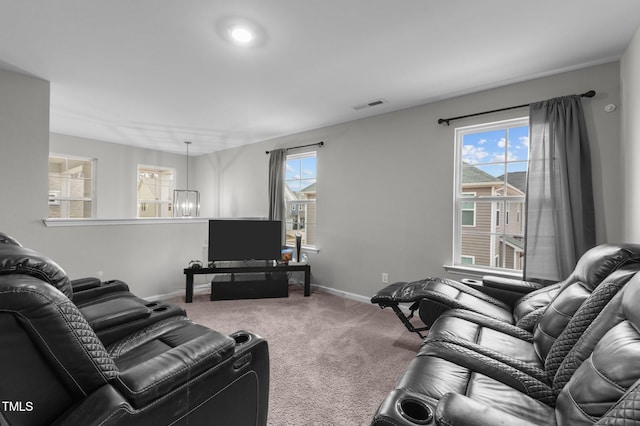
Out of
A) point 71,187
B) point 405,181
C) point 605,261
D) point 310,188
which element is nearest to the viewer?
point 605,261

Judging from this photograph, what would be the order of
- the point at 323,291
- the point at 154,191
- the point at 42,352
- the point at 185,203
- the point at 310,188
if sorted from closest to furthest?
the point at 42,352
the point at 323,291
the point at 310,188
the point at 185,203
the point at 154,191

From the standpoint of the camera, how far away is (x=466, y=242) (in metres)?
3.31

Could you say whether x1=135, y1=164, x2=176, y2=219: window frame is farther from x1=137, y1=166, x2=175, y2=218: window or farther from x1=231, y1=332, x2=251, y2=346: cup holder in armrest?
x1=231, y1=332, x2=251, y2=346: cup holder in armrest

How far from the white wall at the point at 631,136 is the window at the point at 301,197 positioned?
3426mm

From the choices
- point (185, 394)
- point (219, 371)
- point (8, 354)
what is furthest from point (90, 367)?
point (219, 371)

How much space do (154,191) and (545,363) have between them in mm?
7110

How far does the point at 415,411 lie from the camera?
3.28 ft

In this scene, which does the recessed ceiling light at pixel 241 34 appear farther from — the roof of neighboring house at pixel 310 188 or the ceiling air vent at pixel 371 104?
the roof of neighboring house at pixel 310 188

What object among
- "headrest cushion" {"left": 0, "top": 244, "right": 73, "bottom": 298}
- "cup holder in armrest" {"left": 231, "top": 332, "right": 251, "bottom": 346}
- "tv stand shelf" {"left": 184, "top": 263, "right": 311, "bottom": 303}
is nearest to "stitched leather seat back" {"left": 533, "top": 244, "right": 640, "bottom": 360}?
"cup holder in armrest" {"left": 231, "top": 332, "right": 251, "bottom": 346}

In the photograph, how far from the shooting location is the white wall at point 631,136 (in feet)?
6.72

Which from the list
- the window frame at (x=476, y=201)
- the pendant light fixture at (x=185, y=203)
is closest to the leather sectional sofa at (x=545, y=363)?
the window frame at (x=476, y=201)

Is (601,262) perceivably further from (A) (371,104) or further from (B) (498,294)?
(A) (371,104)

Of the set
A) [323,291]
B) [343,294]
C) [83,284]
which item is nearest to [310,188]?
[323,291]

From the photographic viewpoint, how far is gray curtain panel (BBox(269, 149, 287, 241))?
4.91 meters
